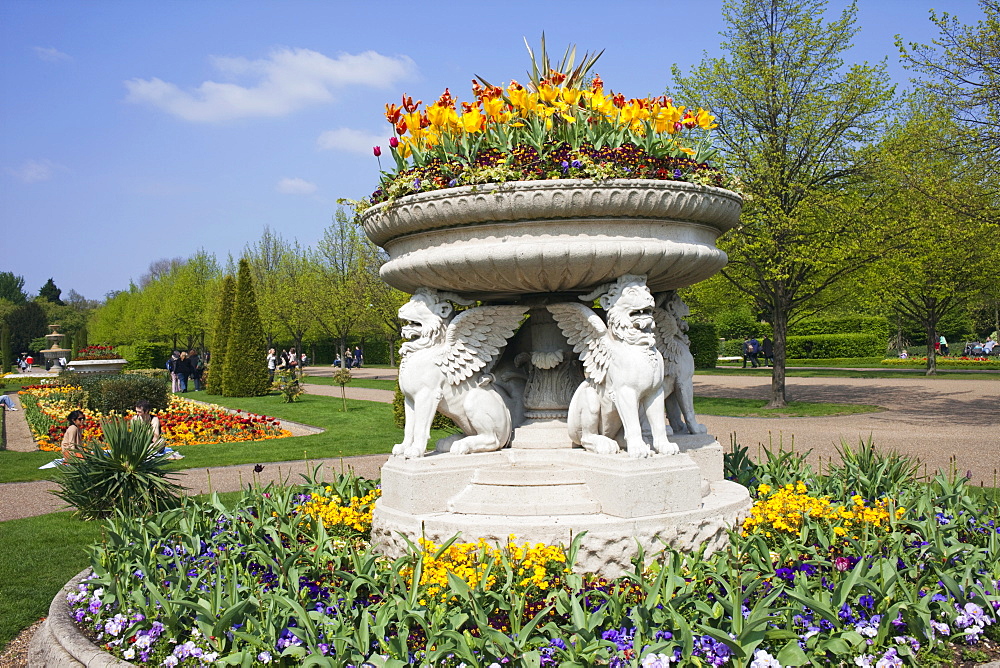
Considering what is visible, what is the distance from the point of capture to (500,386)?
5.34 m

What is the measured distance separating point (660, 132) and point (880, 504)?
2715 mm

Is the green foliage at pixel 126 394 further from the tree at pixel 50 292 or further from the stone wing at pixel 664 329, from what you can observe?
the tree at pixel 50 292

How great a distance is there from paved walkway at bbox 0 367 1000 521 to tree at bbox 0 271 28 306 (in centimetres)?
7938

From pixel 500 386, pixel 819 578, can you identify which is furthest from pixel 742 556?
pixel 500 386

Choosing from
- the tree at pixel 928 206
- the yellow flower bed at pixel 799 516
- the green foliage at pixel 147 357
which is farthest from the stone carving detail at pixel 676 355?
the green foliage at pixel 147 357

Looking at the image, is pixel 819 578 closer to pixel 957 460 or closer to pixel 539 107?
pixel 539 107

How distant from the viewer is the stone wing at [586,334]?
4.60m

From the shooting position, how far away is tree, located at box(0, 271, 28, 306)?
8738 centimetres

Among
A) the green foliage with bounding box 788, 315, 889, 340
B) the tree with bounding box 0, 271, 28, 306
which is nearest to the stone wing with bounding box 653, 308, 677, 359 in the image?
the green foliage with bounding box 788, 315, 889, 340

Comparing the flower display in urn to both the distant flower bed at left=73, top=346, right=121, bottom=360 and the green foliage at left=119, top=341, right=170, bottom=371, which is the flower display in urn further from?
the green foliage at left=119, top=341, right=170, bottom=371

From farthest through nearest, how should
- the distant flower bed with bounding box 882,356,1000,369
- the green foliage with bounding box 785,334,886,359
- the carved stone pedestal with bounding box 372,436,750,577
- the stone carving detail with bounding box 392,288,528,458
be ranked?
1. the green foliage with bounding box 785,334,886,359
2. the distant flower bed with bounding box 882,356,1000,369
3. the stone carving detail with bounding box 392,288,528,458
4. the carved stone pedestal with bounding box 372,436,750,577

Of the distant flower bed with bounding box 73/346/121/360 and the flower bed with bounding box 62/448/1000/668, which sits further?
the distant flower bed with bounding box 73/346/121/360

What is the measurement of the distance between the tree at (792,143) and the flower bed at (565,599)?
424 inches

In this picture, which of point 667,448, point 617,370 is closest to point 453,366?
point 617,370
